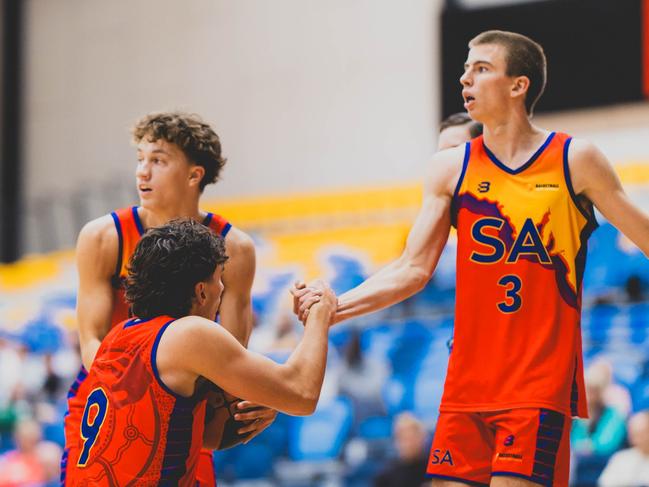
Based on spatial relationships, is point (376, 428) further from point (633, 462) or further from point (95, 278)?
point (95, 278)

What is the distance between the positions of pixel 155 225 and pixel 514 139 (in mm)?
1623

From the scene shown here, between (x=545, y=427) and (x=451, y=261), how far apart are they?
8.39 m

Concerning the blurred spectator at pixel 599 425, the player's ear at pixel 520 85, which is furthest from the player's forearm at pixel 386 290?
the blurred spectator at pixel 599 425

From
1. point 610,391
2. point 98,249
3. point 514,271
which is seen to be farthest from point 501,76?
point 610,391

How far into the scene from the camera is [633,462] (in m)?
7.70

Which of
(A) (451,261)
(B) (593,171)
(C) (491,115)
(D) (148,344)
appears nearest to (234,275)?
(D) (148,344)

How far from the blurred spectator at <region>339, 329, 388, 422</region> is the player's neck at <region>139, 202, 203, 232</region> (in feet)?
18.8

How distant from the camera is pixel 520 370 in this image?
4.02 m

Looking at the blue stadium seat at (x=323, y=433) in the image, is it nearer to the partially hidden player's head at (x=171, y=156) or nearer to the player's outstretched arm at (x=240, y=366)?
the partially hidden player's head at (x=171, y=156)

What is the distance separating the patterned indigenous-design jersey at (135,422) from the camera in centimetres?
376

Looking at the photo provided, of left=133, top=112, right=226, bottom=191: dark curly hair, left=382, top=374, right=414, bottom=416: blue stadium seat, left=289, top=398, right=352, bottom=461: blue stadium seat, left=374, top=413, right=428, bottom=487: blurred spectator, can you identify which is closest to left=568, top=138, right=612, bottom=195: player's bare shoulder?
left=133, top=112, right=226, bottom=191: dark curly hair

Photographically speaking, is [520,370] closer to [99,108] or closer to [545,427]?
[545,427]

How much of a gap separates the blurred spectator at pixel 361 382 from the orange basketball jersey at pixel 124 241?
5.74 metres

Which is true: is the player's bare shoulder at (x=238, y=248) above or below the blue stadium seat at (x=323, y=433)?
above
